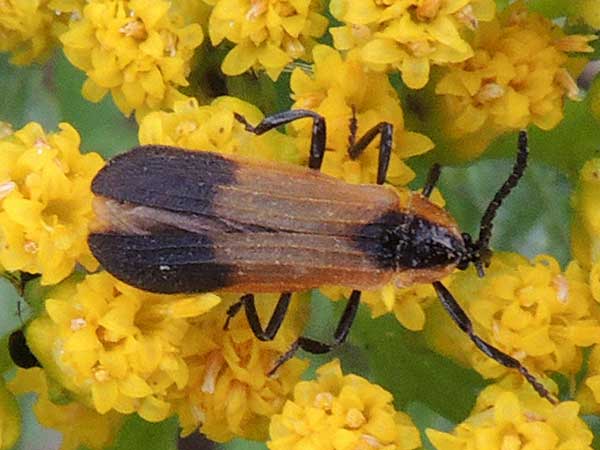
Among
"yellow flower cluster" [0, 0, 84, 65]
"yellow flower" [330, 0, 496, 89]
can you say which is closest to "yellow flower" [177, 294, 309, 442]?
"yellow flower" [330, 0, 496, 89]

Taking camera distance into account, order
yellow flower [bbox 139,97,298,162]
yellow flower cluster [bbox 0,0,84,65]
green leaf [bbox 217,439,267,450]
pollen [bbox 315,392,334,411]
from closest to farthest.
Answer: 1. pollen [bbox 315,392,334,411]
2. yellow flower [bbox 139,97,298,162]
3. yellow flower cluster [bbox 0,0,84,65]
4. green leaf [bbox 217,439,267,450]

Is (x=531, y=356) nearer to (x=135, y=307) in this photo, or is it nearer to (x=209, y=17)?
(x=135, y=307)

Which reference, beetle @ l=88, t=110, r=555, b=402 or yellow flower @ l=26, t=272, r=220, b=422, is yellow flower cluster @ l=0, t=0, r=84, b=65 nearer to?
beetle @ l=88, t=110, r=555, b=402

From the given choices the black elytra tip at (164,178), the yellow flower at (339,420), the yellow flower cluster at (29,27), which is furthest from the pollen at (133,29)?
the yellow flower at (339,420)

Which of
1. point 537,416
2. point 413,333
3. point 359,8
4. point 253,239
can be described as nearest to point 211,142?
point 253,239

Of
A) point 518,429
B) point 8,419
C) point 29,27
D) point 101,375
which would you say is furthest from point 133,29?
point 518,429

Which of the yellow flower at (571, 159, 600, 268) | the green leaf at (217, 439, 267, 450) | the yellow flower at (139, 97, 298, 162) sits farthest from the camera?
the green leaf at (217, 439, 267, 450)
